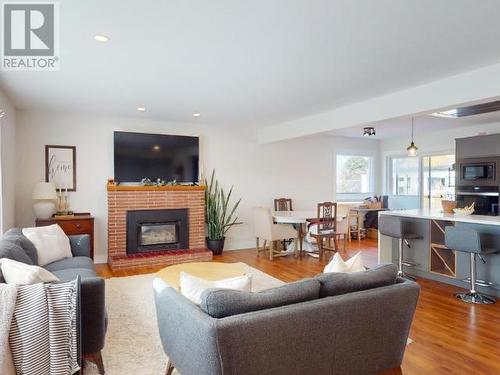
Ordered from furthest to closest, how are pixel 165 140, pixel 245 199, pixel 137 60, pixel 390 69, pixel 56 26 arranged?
1. pixel 245 199
2. pixel 165 140
3. pixel 390 69
4. pixel 137 60
5. pixel 56 26

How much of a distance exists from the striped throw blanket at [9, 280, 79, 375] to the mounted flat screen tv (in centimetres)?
411

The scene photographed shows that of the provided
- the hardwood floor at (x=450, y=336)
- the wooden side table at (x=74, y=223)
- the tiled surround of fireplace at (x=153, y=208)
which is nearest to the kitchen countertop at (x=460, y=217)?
the hardwood floor at (x=450, y=336)

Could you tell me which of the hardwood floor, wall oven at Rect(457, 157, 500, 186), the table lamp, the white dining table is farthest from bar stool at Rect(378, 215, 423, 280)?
the table lamp

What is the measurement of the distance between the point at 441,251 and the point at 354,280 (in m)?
3.19

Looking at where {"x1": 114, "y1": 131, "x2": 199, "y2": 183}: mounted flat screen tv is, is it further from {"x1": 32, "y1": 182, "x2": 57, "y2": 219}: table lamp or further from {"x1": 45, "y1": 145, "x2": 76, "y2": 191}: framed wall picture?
{"x1": 32, "y1": 182, "x2": 57, "y2": 219}: table lamp

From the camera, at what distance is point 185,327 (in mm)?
1857

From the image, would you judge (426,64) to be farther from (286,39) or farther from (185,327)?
(185,327)

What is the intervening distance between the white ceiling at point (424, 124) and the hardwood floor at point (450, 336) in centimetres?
289

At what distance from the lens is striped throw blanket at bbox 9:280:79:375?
1.96 metres

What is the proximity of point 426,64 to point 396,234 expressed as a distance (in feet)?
7.55

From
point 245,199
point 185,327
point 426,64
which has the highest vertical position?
point 426,64

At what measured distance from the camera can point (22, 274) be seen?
2.18 meters

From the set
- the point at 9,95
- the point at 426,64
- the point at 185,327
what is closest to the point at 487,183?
the point at 426,64

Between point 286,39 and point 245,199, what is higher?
point 286,39
